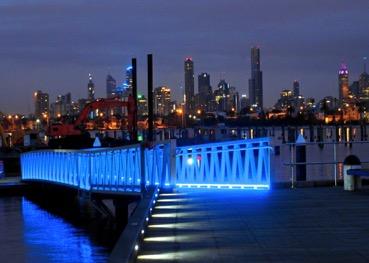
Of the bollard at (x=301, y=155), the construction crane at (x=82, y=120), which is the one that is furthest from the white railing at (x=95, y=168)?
the construction crane at (x=82, y=120)

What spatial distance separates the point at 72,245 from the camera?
29.2 metres

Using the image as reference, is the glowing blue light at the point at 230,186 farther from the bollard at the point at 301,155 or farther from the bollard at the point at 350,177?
the bollard at the point at 301,155

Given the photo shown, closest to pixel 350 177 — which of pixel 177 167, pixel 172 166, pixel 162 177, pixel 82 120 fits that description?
pixel 172 166

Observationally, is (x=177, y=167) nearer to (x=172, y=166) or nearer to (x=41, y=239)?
(x=172, y=166)

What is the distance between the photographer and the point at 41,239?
31406 millimetres

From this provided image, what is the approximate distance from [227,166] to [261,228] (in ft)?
33.5

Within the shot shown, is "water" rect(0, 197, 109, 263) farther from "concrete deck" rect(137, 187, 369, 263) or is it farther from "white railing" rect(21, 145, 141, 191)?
"concrete deck" rect(137, 187, 369, 263)

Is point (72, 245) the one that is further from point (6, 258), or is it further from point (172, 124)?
point (172, 124)

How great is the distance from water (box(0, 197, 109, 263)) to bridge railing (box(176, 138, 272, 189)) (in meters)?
3.83

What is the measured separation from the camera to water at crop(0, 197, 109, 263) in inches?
1033

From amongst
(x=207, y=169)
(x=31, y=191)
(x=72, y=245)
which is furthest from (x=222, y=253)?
(x=31, y=191)

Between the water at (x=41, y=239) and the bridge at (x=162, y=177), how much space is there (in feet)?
5.95

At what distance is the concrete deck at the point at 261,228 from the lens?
1053 centimetres

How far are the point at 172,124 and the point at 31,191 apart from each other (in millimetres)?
127625
